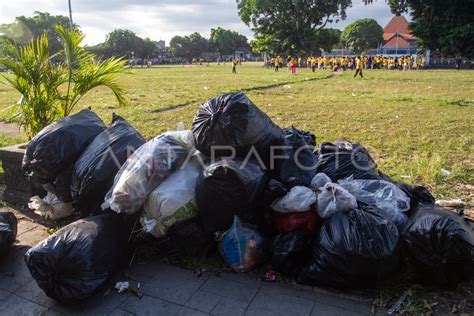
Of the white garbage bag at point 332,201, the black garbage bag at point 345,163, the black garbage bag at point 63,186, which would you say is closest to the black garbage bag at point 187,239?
the white garbage bag at point 332,201

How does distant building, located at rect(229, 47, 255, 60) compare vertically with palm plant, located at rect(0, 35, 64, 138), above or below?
above

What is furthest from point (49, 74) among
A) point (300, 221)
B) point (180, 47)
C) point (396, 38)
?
point (180, 47)

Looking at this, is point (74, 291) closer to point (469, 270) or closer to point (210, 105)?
point (210, 105)

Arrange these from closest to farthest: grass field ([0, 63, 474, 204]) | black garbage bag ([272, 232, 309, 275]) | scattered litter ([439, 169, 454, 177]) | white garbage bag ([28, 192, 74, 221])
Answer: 1. black garbage bag ([272, 232, 309, 275])
2. white garbage bag ([28, 192, 74, 221])
3. scattered litter ([439, 169, 454, 177])
4. grass field ([0, 63, 474, 204])

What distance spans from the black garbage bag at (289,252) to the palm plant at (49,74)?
2669 millimetres

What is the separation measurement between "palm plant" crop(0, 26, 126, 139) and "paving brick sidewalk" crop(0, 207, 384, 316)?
1954 mm

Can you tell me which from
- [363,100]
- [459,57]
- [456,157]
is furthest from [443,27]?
[456,157]

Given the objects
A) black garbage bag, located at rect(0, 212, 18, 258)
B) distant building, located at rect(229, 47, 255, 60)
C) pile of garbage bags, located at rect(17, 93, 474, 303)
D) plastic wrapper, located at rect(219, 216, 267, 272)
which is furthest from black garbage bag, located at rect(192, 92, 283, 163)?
distant building, located at rect(229, 47, 255, 60)

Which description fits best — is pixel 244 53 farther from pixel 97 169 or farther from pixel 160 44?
pixel 97 169

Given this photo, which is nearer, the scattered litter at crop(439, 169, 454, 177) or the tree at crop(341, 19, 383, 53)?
the scattered litter at crop(439, 169, 454, 177)

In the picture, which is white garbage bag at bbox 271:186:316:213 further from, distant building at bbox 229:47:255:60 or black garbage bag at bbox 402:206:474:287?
distant building at bbox 229:47:255:60

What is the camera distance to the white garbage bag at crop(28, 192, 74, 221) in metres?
3.17

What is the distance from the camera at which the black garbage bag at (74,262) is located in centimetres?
217

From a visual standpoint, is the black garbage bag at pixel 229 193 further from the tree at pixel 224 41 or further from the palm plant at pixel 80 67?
the tree at pixel 224 41
